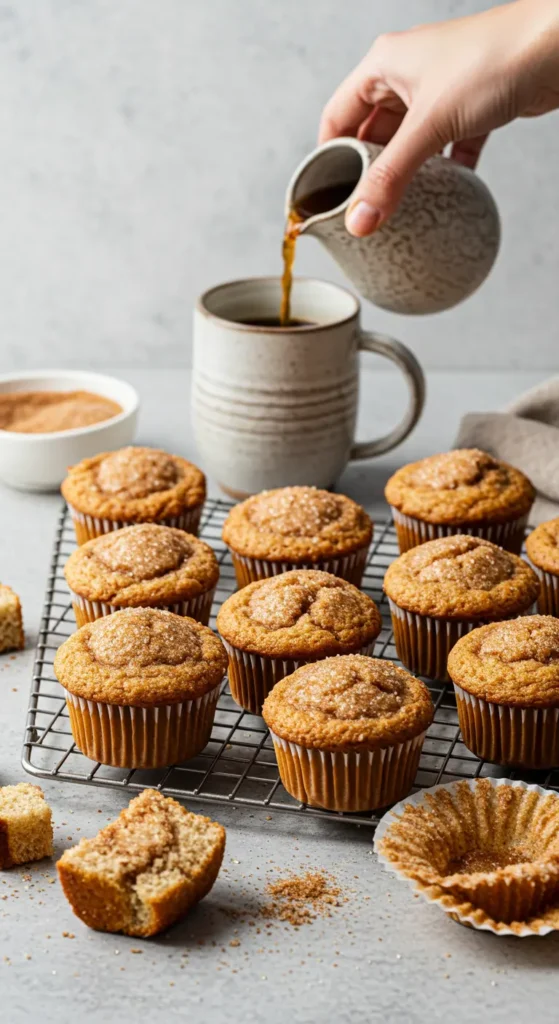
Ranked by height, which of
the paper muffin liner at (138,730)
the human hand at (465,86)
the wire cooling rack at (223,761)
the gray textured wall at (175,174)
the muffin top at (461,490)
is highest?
the human hand at (465,86)

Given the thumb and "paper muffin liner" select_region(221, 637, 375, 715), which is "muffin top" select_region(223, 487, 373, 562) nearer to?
"paper muffin liner" select_region(221, 637, 375, 715)

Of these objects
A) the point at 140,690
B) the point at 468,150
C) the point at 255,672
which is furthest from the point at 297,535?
the point at 468,150

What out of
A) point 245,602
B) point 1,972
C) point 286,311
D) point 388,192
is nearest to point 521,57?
point 388,192

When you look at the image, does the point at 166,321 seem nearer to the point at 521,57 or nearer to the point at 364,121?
the point at 364,121

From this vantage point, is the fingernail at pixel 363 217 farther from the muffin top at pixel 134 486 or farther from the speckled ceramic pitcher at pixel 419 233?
the muffin top at pixel 134 486

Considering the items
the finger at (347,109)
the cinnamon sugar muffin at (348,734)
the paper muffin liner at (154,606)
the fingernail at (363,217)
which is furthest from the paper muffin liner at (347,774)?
the finger at (347,109)
